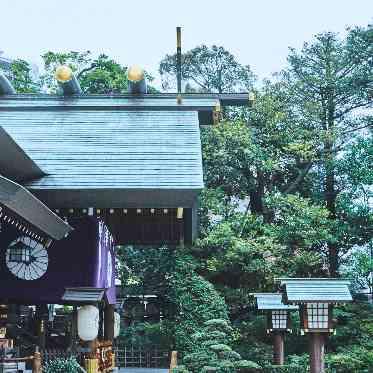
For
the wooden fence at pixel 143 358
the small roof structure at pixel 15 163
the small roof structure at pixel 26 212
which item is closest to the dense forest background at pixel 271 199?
the wooden fence at pixel 143 358

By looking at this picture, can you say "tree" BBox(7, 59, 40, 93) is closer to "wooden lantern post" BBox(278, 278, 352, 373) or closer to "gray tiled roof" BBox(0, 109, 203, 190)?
"gray tiled roof" BBox(0, 109, 203, 190)

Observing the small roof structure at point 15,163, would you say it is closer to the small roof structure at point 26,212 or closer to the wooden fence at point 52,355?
→ the small roof structure at point 26,212

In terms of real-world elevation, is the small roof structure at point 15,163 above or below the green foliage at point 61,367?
above

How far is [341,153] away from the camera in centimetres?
2078

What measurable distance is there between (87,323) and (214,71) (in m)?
16.4

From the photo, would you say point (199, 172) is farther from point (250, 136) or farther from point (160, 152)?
point (250, 136)

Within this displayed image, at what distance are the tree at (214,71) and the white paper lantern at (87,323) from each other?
15432 millimetres

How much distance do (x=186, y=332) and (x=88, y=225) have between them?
23.6 ft

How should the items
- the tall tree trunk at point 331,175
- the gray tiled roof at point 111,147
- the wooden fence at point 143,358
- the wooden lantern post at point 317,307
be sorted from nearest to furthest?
the gray tiled roof at point 111,147 < the wooden lantern post at point 317,307 < the wooden fence at point 143,358 < the tall tree trunk at point 331,175

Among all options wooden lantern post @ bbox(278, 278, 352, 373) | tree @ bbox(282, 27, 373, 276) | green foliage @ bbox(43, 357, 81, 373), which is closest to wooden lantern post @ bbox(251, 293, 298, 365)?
wooden lantern post @ bbox(278, 278, 352, 373)

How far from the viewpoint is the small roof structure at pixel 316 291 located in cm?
935

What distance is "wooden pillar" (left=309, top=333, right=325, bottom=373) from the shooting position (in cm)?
921

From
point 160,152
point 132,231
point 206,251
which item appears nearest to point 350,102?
point 206,251

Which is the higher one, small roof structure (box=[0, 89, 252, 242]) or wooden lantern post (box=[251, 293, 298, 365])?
small roof structure (box=[0, 89, 252, 242])
